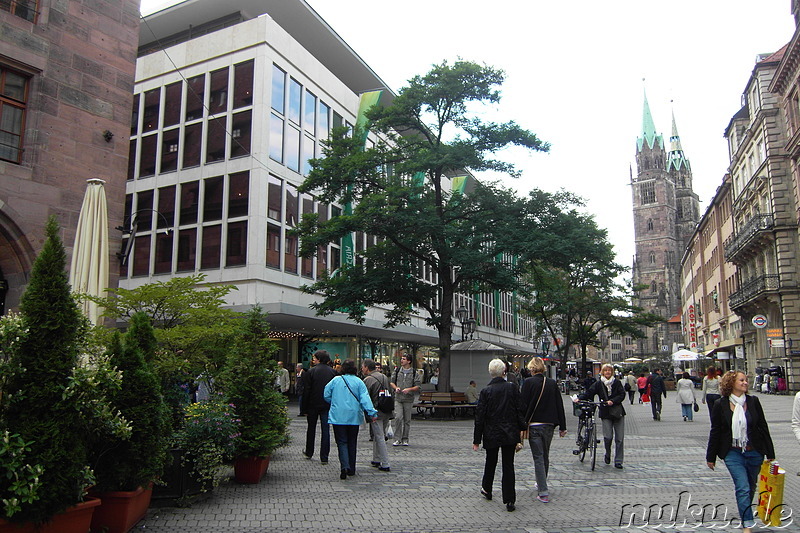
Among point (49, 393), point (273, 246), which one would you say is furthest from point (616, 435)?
point (273, 246)

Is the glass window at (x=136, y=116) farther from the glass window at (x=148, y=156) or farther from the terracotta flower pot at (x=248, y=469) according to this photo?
the terracotta flower pot at (x=248, y=469)

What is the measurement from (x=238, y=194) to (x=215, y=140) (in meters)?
3.02

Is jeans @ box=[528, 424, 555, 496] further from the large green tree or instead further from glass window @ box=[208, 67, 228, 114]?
glass window @ box=[208, 67, 228, 114]

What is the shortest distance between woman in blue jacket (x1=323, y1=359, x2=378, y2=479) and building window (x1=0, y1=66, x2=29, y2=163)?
31.3ft

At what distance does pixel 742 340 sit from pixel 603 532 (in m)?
47.7

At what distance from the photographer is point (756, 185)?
140ft

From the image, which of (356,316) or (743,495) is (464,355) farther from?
(743,495)

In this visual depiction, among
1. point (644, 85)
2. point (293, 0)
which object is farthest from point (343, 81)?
point (644, 85)

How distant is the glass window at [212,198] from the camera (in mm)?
28375

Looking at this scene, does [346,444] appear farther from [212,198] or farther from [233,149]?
[233,149]

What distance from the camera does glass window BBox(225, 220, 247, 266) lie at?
27.3 m

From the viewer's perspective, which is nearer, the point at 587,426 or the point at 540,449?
the point at 540,449

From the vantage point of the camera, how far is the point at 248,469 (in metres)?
9.16

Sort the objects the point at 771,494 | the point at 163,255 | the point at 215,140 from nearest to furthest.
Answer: the point at 771,494 → the point at 215,140 → the point at 163,255
